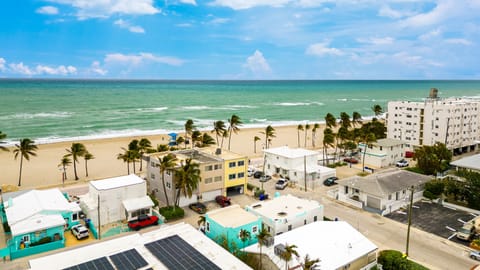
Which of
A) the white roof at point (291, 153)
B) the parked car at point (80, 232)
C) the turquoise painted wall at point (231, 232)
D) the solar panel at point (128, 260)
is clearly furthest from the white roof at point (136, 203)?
the white roof at point (291, 153)

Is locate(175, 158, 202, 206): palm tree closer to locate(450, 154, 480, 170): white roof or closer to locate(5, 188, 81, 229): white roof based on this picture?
locate(5, 188, 81, 229): white roof

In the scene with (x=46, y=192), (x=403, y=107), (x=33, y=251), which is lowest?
(x=33, y=251)

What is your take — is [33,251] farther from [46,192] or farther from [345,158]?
[345,158]

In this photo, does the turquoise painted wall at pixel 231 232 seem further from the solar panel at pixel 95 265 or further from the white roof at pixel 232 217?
the solar panel at pixel 95 265

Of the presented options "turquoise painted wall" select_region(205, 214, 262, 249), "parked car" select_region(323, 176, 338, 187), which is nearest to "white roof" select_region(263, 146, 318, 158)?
"parked car" select_region(323, 176, 338, 187)

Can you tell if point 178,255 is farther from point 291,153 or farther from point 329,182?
point 291,153

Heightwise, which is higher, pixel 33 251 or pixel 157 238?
pixel 157 238

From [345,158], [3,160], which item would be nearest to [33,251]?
[3,160]
